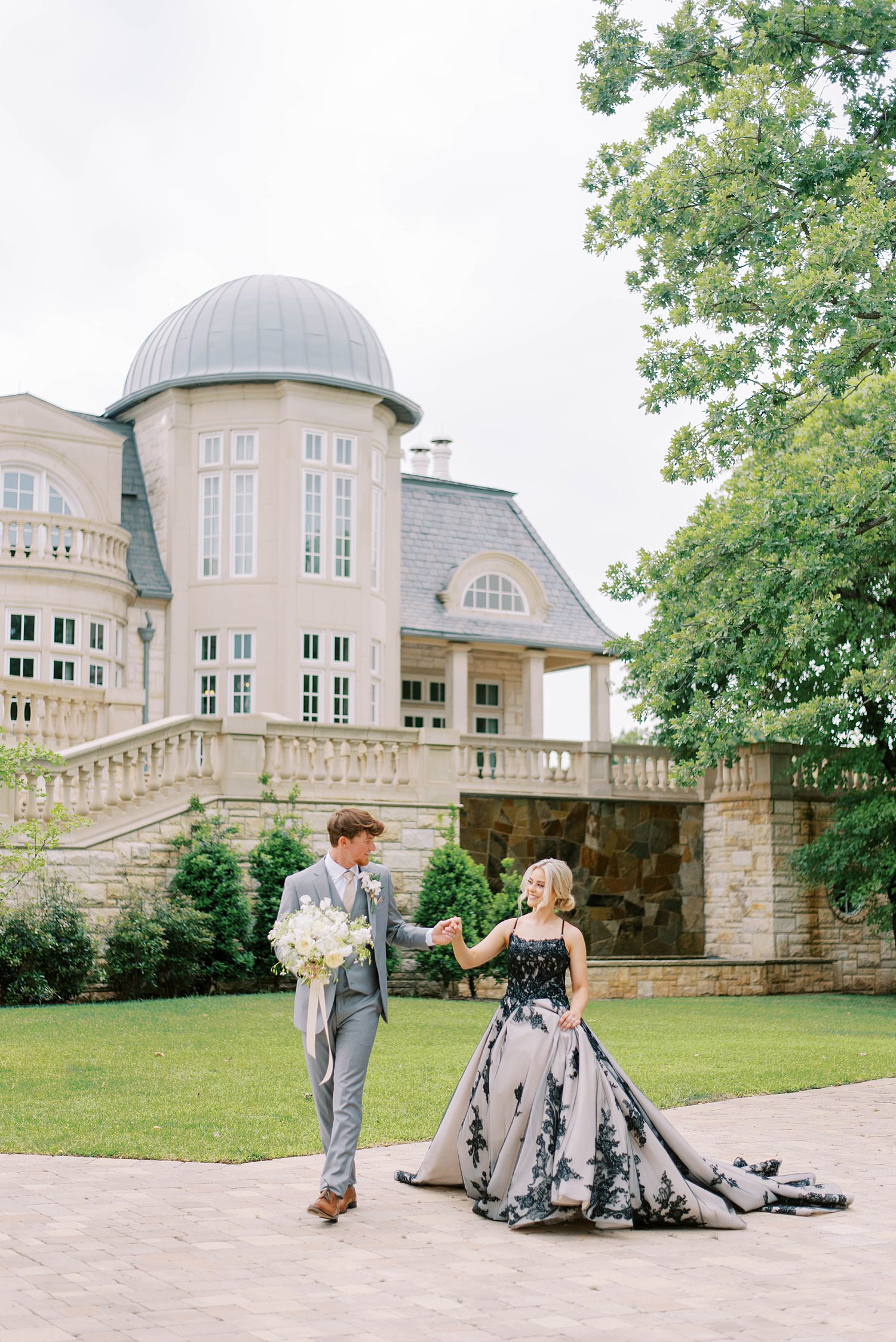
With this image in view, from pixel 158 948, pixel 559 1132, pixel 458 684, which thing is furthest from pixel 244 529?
pixel 559 1132

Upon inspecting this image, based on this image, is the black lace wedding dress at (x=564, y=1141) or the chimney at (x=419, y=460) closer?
the black lace wedding dress at (x=564, y=1141)

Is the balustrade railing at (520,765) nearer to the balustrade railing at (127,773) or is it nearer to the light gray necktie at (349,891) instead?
the balustrade railing at (127,773)

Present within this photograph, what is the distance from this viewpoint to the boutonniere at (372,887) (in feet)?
24.0

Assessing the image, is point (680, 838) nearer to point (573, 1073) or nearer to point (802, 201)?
point (802, 201)

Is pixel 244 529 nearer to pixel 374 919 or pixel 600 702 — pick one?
pixel 600 702

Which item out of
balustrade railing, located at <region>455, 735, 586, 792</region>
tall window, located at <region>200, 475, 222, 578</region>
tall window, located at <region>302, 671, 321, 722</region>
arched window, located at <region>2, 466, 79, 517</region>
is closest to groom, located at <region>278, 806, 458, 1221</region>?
balustrade railing, located at <region>455, 735, 586, 792</region>

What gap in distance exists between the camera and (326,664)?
29.8 metres

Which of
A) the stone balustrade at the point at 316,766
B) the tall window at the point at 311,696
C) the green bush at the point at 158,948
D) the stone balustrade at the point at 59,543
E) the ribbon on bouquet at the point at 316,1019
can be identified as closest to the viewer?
the ribbon on bouquet at the point at 316,1019

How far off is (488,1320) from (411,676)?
28.3m

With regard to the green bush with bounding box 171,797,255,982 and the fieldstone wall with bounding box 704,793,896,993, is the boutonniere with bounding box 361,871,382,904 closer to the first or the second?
the green bush with bounding box 171,797,255,982

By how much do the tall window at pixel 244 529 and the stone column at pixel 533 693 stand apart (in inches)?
272

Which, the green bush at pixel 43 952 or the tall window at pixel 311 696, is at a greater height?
the tall window at pixel 311 696

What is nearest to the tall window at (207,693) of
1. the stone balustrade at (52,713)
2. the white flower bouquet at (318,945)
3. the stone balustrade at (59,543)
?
the stone balustrade at (59,543)

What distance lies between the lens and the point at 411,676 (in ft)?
110
